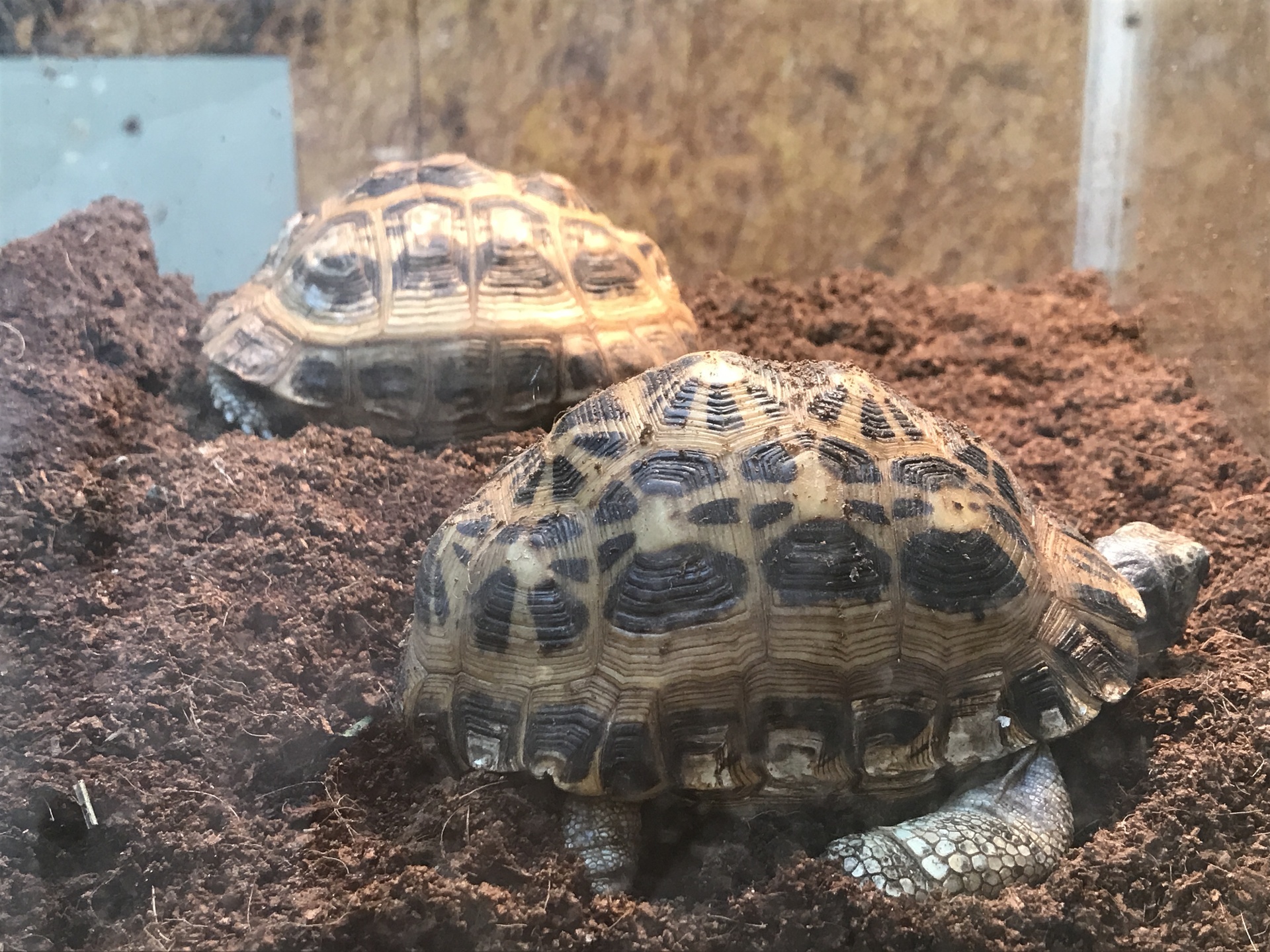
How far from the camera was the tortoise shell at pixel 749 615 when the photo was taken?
206cm

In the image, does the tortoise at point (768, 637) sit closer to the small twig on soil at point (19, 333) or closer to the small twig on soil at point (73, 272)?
the small twig on soil at point (19, 333)

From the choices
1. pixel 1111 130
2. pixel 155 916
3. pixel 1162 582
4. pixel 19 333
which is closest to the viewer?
pixel 155 916

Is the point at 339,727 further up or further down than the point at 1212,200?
further down

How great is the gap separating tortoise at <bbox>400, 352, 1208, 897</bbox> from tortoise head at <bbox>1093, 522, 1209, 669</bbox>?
1.17ft

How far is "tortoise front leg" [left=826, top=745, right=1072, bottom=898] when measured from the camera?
2027 millimetres

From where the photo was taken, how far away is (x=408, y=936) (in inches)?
71.4

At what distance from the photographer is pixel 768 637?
6.76 feet

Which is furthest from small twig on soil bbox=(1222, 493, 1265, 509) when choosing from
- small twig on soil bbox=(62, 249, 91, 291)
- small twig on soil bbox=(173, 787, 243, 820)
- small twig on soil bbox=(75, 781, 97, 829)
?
small twig on soil bbox=(62, 249, 91, 291)

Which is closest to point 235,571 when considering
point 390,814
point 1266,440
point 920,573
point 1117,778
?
point 390,814

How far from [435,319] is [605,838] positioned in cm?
210

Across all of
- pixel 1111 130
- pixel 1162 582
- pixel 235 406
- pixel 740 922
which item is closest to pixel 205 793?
pixel 740 922

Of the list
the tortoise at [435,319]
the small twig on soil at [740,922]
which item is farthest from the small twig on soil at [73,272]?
the small twig on soil at [740,922]

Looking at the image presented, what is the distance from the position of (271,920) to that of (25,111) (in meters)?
3.16

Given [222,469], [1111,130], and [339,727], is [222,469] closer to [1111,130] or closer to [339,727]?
[339,727]
